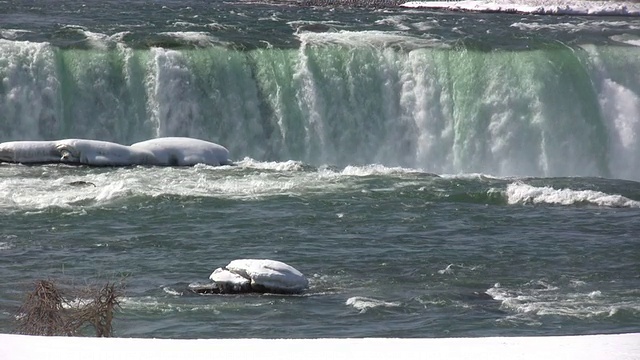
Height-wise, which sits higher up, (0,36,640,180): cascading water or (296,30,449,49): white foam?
(296,30,449,49): white foam

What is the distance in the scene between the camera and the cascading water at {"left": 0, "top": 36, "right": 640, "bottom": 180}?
30734mm

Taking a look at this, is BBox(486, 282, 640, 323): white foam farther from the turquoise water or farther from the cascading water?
the cascading water

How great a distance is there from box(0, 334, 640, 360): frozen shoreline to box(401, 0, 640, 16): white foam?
46.5 m

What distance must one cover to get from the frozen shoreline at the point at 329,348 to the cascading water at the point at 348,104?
2292 cm

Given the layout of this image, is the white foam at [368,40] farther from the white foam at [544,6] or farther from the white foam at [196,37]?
the white foam at [544,6]

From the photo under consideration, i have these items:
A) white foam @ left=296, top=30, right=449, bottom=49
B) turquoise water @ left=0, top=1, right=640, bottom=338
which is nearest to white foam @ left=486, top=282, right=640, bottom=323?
turquoise water @ left=0, top=1, right=640, bottom=338

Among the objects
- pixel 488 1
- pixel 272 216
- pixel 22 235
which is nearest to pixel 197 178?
pixel 272 216

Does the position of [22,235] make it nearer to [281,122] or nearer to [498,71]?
[281,122]

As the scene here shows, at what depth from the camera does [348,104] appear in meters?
31.5

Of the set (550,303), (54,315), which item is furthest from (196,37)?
(54,315)

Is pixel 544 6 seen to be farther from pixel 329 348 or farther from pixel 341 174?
pixel 329 348

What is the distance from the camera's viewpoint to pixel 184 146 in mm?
27109

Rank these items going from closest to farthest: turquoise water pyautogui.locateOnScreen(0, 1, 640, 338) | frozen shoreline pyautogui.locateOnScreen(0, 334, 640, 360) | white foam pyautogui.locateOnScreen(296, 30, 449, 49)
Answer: frozen shoreline pyautogui.locateOnScreen(0, 334, 640, 360), turquoise water pyautogui.locateOnScreen(0, 1, 640, 338), white foam pyautogui.locateOnScreen(296, 30, 449, 49)

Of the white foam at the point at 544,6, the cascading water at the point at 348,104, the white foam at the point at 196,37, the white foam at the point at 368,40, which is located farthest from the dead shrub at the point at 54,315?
the white foam at the point at 544,6
